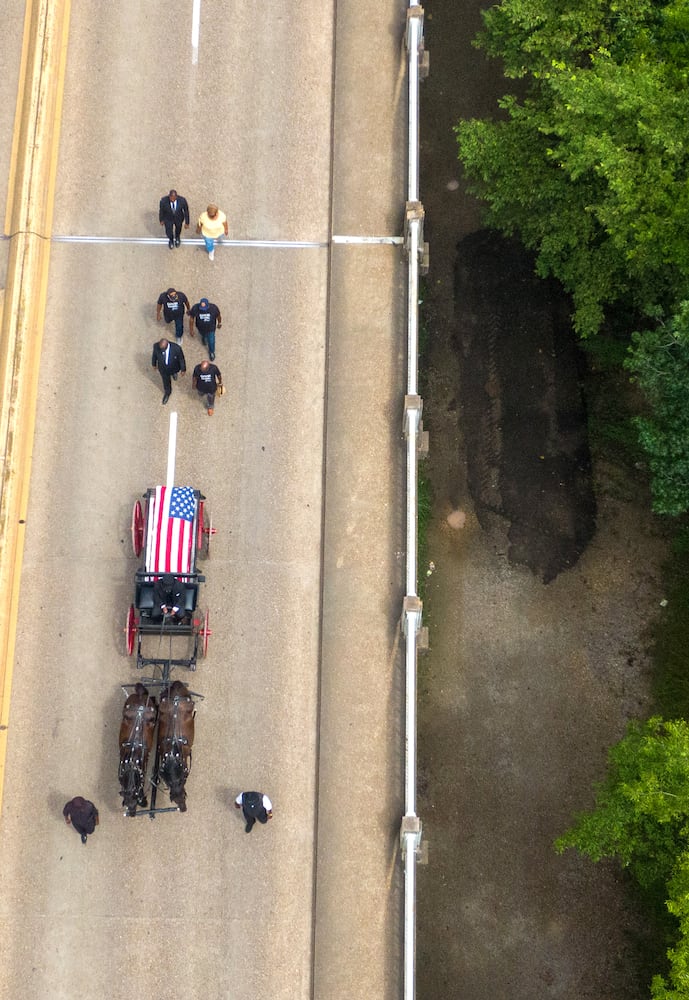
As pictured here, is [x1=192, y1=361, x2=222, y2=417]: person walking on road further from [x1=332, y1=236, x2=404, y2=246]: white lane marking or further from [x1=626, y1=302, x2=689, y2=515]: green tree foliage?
[x1=626, y1=302, x2=689, y2=515]: green tree foliage

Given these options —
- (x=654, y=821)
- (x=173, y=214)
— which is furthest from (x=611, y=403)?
(x=173, y=214)

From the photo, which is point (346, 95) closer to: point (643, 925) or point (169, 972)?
point (169, 972)

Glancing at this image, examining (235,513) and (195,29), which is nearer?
(235,513)

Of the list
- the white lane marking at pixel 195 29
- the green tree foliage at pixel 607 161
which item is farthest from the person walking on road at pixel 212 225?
the green tree foliage at pixel 607 161

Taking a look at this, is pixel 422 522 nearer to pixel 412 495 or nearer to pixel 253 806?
pixel 412 495

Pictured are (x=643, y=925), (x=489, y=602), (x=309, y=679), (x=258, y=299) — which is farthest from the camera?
(x=489, y=602)

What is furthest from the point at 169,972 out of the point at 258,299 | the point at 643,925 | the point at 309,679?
the point at 258,299
